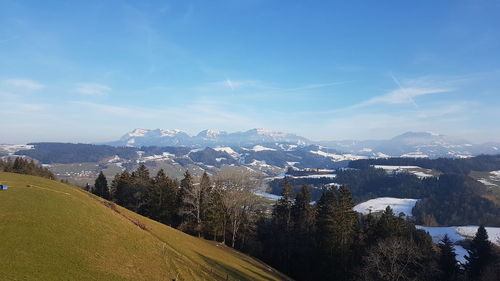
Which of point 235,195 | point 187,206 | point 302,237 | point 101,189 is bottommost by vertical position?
point 302,237

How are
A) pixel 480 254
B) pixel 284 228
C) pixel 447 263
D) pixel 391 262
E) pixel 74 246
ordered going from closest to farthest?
pixel 74 246 → pixel 391 262 → pixel 447 263 → pixel 480 254 → pixel 284 228

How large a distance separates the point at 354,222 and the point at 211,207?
30.6m

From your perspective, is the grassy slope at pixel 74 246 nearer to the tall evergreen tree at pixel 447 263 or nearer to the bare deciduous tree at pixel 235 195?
the bare deciduous tree at pixel 235 195

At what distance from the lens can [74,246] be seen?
2403 centimetres

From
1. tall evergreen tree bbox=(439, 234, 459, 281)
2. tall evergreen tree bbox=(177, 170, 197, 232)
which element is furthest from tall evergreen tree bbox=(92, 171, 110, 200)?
tall evergreen tree bbox=(439, 234, 459, 281)

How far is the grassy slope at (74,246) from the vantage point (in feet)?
67.0

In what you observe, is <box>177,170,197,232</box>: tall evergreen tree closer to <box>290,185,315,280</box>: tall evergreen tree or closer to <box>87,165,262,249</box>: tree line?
<box>87,165,262,249</box>: tree line

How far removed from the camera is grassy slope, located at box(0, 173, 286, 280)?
2043 cm

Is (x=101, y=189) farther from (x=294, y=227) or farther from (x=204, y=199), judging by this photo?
(x=294, y=227)

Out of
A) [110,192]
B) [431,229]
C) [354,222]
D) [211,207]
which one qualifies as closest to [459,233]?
[431,229]

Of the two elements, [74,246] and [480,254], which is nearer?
[74,246]

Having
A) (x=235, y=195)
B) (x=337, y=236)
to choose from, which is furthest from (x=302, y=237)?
(x=235, y=195)

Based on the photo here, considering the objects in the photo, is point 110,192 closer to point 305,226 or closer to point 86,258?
point 305,226

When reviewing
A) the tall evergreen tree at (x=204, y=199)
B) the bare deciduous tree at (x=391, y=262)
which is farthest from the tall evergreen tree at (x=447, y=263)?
the tall evergreen tree at (x=204, y=199)
